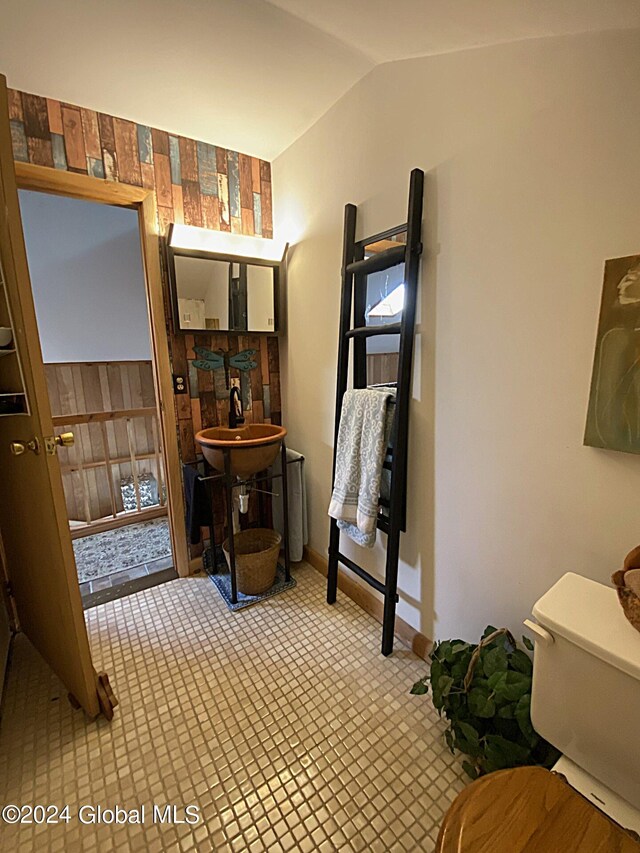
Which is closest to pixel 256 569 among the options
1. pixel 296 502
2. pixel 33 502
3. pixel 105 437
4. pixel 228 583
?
pixel 228 583

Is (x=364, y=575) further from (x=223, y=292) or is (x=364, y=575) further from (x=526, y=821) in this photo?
(x=223, y=292)

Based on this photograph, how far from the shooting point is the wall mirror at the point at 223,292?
212 cm

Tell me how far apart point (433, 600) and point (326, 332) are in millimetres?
1387

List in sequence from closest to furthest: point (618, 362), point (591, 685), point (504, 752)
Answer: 1. point (591, 685)
2. point (618, 362)
3. point (504, 752)

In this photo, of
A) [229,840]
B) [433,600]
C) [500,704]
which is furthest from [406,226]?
[229,840]

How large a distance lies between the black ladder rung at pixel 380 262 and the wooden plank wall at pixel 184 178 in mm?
907

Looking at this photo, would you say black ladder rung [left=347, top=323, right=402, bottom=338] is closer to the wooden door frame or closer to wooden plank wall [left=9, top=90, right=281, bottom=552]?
wooden plank wall [left=9, top=90, right=281, bottom=552]

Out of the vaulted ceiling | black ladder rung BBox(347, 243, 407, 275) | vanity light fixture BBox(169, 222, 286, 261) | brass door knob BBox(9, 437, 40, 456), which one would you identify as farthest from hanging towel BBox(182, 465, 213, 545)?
the vaulted ceiling

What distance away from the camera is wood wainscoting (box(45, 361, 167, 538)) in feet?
9.90

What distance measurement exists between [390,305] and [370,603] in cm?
148

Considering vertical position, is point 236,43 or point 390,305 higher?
point 236,43

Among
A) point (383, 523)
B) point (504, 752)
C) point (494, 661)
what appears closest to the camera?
point (504, 752)

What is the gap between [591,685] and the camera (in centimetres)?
88

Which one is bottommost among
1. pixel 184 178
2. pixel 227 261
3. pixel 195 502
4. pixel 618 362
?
pixel 195 502
